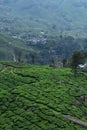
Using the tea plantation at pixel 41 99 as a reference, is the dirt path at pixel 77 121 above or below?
below

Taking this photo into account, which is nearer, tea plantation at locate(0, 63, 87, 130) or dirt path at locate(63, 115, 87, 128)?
tea plantation at locate(0, 63, 87, 130)

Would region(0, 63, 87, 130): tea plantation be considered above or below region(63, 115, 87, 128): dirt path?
above

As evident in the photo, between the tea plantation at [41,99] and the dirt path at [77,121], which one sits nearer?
the tea plantation at [41,99]

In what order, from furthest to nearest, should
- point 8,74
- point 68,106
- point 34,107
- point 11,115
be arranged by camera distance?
point 8,74, point 68,106, point 34,107, point 11,115

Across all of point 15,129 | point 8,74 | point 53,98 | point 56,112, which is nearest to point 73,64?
point 8,74

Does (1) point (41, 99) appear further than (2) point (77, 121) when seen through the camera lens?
Yes

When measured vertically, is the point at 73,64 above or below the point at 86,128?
above

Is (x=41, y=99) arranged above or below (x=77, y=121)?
above

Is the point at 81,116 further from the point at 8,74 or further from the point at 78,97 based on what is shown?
the point at 8,74
